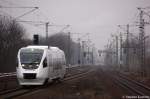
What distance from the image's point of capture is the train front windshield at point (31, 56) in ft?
95.2

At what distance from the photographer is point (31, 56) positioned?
96.5ft

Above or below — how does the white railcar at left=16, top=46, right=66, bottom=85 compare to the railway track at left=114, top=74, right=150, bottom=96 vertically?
above

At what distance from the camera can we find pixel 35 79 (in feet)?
93.2

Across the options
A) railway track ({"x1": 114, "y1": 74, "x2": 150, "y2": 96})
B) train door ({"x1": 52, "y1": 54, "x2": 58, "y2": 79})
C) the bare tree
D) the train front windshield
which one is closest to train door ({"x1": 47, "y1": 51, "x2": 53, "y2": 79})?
train door ({"x1": 52, "y1": 54, "x2": 58, "y2": 79})

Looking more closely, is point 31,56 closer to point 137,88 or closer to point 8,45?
point 137,88

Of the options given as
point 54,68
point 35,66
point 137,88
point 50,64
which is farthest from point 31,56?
point 137,88

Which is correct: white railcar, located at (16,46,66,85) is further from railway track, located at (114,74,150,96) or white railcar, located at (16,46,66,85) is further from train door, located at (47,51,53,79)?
railway track, located at (114,74,150,96)

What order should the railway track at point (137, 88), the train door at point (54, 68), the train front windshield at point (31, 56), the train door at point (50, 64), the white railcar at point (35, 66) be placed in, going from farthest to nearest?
the train door at point (54, 68), the train door at point (50, 64), the train front windshield at point (31, 56), the white railcar at point (35, 66), the railway track at point (137, 88)

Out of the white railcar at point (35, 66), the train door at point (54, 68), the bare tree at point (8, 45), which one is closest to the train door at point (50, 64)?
the white railcar at point (35, 66)

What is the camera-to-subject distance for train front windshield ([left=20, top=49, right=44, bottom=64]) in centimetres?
2902


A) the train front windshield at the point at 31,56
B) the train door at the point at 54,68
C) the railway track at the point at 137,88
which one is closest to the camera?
the railway track at the point at 137,88

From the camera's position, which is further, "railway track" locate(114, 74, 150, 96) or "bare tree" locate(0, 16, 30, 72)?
"bare tree" locate(0, 16, 30, 72)

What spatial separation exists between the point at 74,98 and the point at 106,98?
162cm

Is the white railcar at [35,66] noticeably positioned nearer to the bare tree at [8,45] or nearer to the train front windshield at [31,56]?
the train front windshield at [31,56]
